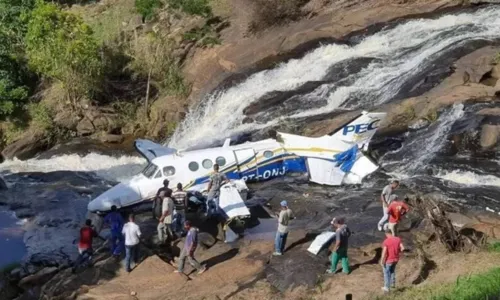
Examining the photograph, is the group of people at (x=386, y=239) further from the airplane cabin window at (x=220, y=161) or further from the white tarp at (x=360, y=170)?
the airplane cabin window at (x=220, y=161)

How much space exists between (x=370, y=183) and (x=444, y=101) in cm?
542

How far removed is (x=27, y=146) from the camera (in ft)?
97.6

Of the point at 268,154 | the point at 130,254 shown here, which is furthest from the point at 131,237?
the point at 268,154

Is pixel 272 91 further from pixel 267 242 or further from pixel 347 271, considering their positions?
pixel 347 271

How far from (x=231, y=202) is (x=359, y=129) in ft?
19.0

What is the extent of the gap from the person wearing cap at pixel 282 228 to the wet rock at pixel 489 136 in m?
9.12

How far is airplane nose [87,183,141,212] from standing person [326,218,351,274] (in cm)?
700

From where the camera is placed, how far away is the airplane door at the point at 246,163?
21.7m

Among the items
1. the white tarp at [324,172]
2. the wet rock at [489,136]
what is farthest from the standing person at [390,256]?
the wet rock at [489,136]

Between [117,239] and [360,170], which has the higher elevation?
[117,239]

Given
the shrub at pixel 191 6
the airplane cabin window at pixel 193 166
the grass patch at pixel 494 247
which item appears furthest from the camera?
the shrub at pixel 191 6

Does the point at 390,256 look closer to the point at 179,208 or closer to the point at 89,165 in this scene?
the point at 179,208

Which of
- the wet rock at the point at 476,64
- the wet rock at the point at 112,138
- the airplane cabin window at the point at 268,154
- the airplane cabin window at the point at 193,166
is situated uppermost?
the airplane cabin window at the point at 193,166

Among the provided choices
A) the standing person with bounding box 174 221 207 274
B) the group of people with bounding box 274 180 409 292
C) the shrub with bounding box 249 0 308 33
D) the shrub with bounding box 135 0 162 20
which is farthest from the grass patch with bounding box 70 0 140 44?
the group of people with bounding box 274 180 409 292
